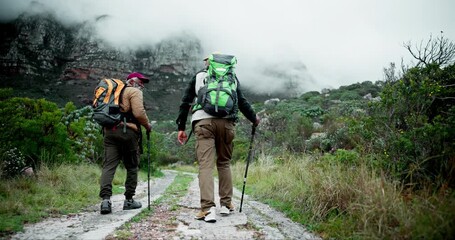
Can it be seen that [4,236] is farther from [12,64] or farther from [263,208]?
[12,64]

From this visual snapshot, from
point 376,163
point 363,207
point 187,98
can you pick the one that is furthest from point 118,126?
point 376,163

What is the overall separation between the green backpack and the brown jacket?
103cm

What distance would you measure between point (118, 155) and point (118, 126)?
48 cm

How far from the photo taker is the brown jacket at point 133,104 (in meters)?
4.41

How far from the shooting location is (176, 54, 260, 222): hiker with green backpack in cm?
367

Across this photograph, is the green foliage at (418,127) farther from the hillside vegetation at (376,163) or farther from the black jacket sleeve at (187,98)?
the black jacket sleeve at (187,98)

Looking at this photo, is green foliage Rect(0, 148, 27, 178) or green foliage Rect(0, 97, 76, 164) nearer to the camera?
green foliage Rect(0, 148, 27, 178)

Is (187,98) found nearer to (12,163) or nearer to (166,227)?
(166,227)

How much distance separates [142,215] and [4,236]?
1.52 metres

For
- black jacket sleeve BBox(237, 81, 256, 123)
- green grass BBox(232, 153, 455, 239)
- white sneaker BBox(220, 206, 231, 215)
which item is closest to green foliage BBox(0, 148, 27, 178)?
white sneaker BBox(220, 206, 231, 215)

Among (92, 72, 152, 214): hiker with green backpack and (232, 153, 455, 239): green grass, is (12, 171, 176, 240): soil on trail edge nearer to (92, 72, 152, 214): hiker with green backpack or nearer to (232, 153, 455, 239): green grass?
(92, 72, 152, 214): hiker with green backpack

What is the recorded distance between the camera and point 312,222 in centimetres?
366

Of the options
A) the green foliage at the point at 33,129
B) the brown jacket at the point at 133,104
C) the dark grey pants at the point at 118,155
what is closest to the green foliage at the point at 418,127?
the brown jacket at the point at 133,104

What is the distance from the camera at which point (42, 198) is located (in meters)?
4.61
